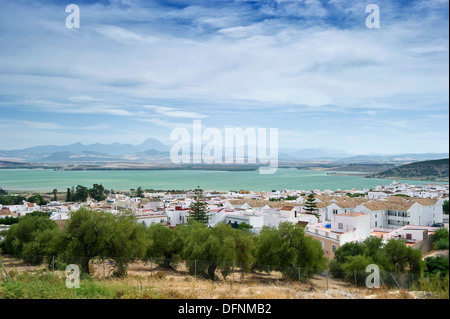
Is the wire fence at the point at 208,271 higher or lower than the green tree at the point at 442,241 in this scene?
lower

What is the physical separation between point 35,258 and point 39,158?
52831 mm

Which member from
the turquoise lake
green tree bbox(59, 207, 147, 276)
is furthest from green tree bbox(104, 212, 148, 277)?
the turquoise lake

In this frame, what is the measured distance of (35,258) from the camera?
27.5ft

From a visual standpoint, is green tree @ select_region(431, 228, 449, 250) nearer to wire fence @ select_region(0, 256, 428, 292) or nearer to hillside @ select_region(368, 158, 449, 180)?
wire fence @ select_region(0, 256, 428, 292)

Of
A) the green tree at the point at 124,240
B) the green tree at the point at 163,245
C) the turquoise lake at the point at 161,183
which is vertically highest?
the green tree at the point at 124,240

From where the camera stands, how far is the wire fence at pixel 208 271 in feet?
22.3

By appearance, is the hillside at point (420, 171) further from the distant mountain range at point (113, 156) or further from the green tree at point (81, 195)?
the green tree at point (81, 195)

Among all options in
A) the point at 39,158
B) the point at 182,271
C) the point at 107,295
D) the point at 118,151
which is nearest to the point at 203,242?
the point at 182,271

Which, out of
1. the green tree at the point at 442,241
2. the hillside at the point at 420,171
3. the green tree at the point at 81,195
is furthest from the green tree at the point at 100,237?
the hillside at the point at 420,171

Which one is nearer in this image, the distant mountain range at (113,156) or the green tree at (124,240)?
the green tree at (124,240)

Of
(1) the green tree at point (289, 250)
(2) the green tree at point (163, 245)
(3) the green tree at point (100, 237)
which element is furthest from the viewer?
(2) the green tree at point (163, 245)

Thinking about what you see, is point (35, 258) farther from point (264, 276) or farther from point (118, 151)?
point (118, 151)

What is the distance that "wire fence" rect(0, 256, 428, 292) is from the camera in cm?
679
